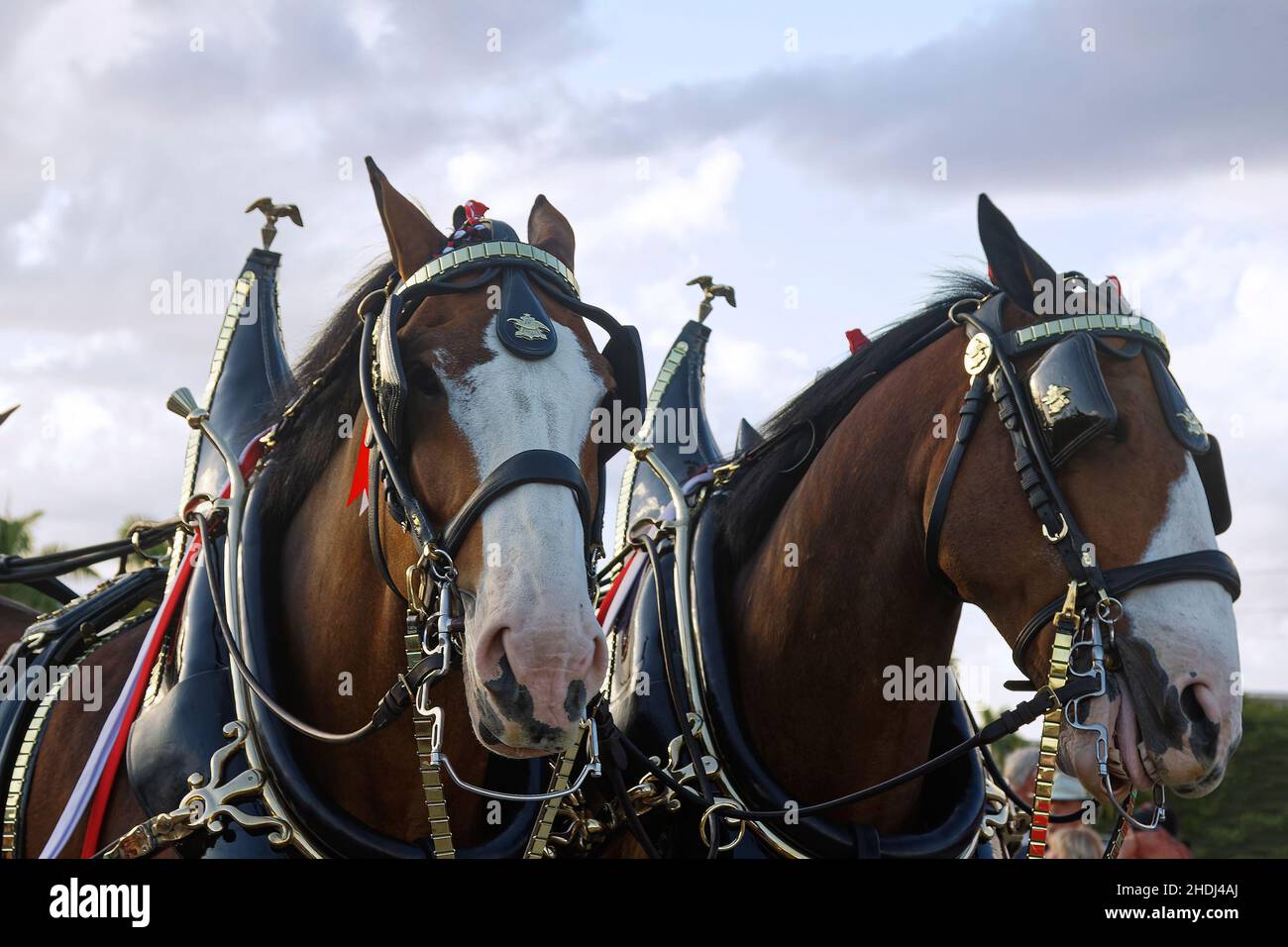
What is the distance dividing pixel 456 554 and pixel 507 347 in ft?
1.63

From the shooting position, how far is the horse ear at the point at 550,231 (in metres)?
3.71

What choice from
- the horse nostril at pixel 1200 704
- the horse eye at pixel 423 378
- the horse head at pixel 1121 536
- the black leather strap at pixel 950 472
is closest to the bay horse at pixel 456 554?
the horse eye at pixel 423 378

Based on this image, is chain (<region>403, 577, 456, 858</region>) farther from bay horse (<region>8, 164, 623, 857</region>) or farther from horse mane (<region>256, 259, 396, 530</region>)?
horse mane (<region>256, 259, 396, 530</region>)

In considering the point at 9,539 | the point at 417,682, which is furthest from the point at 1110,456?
the point at 9,539

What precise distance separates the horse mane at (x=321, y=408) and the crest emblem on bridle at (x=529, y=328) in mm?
650

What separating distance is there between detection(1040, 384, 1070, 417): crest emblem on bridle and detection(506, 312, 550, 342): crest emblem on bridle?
1.35 m

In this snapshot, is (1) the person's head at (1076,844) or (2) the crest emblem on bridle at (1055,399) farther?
(1) the person's head at (1076,844)

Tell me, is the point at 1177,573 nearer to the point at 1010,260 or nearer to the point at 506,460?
the point at 1010,260

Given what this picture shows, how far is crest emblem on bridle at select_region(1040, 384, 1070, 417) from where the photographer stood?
3.49 metres

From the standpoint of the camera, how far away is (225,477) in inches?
178

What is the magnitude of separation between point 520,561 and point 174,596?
1.51m

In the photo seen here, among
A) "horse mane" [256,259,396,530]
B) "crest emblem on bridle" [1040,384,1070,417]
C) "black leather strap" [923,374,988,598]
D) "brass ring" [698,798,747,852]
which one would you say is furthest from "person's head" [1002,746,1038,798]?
"horse mane" [256,259,396,530]

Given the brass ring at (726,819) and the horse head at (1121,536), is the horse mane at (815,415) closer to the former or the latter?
the horse head at (1121,536)

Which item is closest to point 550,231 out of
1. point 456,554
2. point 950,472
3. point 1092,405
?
point 456,554
